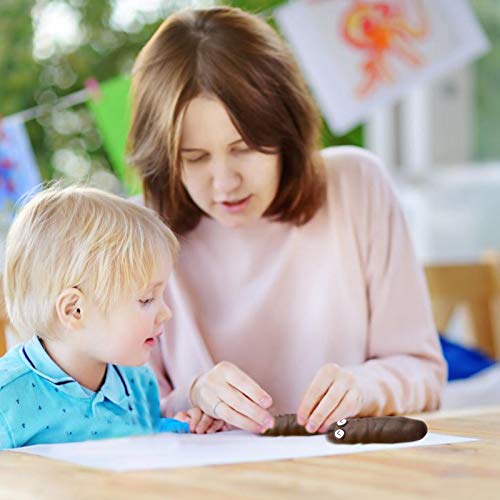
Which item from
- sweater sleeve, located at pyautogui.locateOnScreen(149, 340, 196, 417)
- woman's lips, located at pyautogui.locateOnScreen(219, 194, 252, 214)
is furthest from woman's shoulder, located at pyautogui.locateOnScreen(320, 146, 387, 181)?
sweater sleeve, located at pyautogui.locateOnScreen(149, 340, 196, 417)

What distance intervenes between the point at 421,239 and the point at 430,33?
1398 millimetres

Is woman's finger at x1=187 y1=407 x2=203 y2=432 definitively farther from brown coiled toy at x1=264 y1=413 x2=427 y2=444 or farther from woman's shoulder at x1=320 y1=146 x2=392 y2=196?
woman's shoulder at x1=320 y1=146 x2=392 y2=196

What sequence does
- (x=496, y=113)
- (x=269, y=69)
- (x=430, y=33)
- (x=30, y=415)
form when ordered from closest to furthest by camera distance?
→ (x=30, y=415) < (x=269, y=69) < (x=430, y=33) < (x=496, y=113)

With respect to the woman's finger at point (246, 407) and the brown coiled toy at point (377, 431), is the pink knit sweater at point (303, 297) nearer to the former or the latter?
the woman's finger at point (246, 407)

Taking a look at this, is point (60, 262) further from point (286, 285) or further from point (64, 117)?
point (64, 117)

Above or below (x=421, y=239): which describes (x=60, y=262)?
above

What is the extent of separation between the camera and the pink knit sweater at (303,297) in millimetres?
1548

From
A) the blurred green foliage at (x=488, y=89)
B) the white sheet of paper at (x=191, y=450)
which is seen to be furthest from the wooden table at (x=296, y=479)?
the blurred green foliage at (x=488, y=89)

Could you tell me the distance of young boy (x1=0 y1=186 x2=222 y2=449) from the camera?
47.0 inches

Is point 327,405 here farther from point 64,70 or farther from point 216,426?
point 64,70

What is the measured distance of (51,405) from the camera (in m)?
1.19

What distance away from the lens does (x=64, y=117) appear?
3.86 metres

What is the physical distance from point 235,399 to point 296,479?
1.17 feet

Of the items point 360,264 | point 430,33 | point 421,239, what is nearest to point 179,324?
point 360,264
